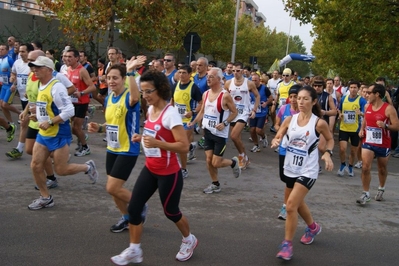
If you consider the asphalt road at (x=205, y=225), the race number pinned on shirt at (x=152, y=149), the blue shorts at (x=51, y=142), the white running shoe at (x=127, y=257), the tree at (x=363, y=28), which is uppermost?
the tree at (x=363, y=28)

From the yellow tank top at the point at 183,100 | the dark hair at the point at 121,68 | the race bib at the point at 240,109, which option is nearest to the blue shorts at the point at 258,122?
the race bib at the point at 240,109

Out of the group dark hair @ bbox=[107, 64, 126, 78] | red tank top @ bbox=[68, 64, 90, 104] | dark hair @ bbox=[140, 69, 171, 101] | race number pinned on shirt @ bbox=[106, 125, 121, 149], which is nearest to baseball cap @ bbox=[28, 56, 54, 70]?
dark hair @ bbox=[107, 64, 126, 78]

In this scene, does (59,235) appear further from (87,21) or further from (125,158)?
(87,21)

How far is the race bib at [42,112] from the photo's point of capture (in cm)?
629

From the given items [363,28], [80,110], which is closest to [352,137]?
[80,110]

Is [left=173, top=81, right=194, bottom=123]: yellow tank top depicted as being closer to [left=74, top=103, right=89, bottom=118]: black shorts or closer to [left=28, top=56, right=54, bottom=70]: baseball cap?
[left=74, top=103, right=89, bottom=118]: black shorts

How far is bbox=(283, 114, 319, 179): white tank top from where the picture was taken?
17.3ft

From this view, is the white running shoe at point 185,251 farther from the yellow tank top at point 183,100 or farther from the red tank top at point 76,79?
the red tank top at point 76,79

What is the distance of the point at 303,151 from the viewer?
529 centimetres

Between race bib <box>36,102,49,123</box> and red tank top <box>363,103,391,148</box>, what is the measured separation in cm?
491

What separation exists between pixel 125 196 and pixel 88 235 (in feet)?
2.12

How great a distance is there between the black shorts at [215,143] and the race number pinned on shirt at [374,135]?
2.30 metres

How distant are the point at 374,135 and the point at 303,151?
9.71 feet

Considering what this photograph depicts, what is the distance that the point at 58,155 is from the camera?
619 centimetres
